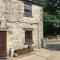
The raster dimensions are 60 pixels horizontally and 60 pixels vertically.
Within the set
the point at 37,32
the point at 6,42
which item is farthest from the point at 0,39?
the point at 37,32

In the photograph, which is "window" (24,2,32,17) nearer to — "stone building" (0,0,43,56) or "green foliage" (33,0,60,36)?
"stone building" (0,0,43,56)

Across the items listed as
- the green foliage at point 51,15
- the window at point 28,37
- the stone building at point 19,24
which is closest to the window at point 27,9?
the stone building at point 19,24

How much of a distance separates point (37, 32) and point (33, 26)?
120 cm

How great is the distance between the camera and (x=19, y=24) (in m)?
20.8

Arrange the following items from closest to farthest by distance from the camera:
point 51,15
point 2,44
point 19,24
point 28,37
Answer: point 2,44 → point 19,24 → point 28,37 → point 51,15

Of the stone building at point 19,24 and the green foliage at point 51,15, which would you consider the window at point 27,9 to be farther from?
the green foliage at point 51,15

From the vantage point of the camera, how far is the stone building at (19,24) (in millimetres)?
18578

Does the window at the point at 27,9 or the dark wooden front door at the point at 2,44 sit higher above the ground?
the window at the point at 27,9

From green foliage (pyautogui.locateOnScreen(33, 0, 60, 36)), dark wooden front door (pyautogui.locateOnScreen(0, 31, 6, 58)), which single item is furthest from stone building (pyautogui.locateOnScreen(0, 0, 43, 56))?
green foliage (pyautogui.locateOnScreen(33, 0, 60, 36))

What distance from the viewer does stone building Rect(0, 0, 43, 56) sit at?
18.6 metres

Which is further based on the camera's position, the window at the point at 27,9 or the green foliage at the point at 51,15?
the green foliage at the point at 51,15

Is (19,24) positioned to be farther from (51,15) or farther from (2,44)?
(51,15)

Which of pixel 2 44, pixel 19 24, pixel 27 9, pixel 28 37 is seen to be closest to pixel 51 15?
pixel 27 9

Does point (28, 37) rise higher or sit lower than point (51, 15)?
lower
